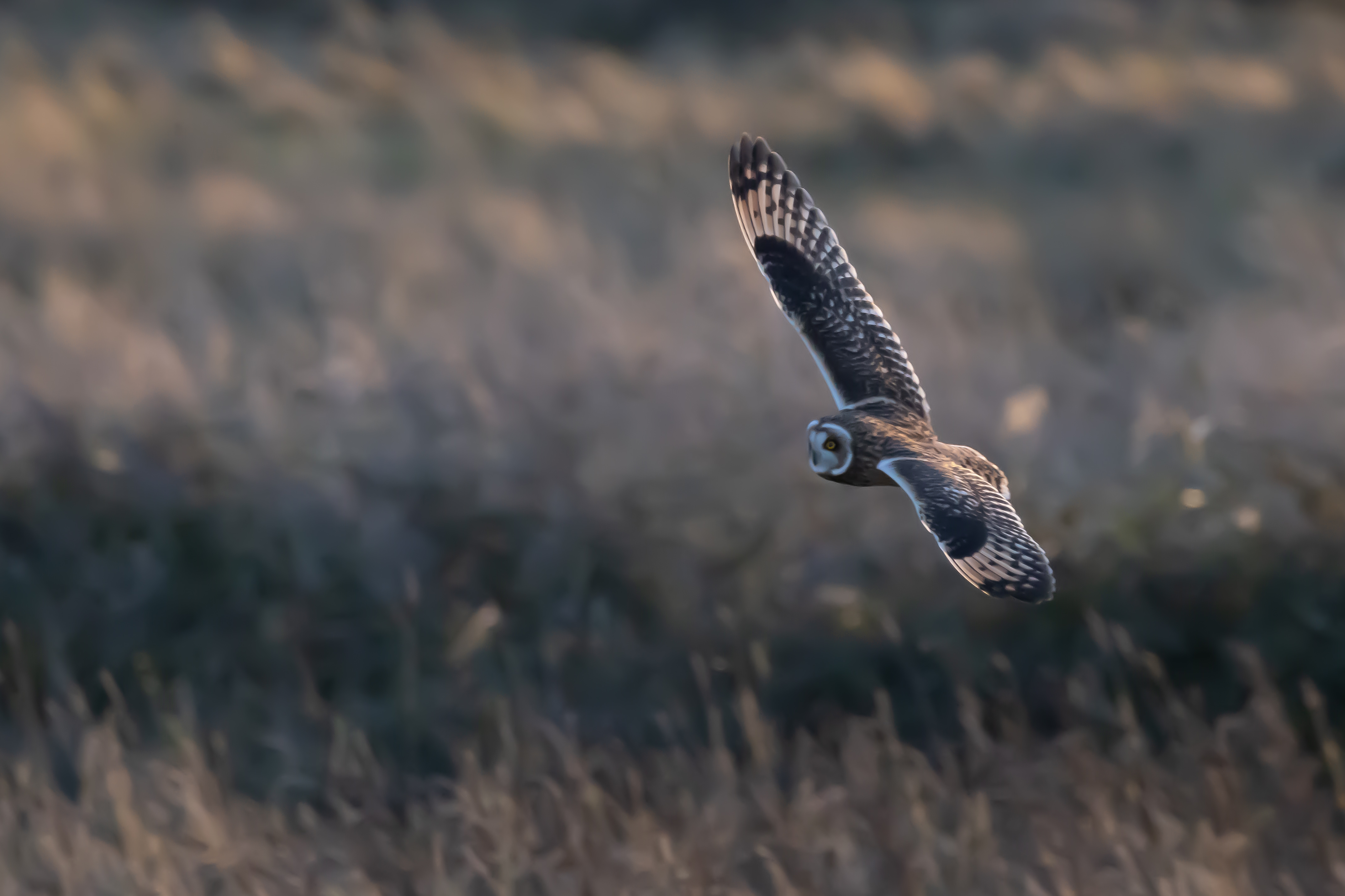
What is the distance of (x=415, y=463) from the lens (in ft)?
15.1

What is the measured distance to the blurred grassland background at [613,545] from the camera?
147 inches

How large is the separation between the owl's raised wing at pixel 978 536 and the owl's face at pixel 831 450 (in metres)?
0.07

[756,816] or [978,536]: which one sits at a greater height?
[978,536]

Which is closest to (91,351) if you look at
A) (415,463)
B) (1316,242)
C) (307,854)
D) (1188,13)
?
(415,463)

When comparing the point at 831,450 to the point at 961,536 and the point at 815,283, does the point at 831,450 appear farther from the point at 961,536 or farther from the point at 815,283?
the point at 815,283

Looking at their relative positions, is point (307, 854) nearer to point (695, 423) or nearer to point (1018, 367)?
point (695, 423)

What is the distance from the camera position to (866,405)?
2.92m

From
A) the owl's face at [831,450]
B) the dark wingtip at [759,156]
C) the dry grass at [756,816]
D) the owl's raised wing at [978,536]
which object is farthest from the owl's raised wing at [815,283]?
the dry grass at [756,816]

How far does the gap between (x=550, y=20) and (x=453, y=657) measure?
8140 mm

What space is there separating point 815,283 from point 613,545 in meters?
1.30

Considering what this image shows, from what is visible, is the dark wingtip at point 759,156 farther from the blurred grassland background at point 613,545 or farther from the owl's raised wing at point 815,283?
the blurred grassland background at point 613,545

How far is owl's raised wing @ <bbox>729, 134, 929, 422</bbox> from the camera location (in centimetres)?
308

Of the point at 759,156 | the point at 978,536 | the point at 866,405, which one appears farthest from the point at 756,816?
the point at 978,536

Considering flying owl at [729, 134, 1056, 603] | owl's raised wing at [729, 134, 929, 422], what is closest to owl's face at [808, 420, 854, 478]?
flying owl at [729, 134, 1056, 603]
